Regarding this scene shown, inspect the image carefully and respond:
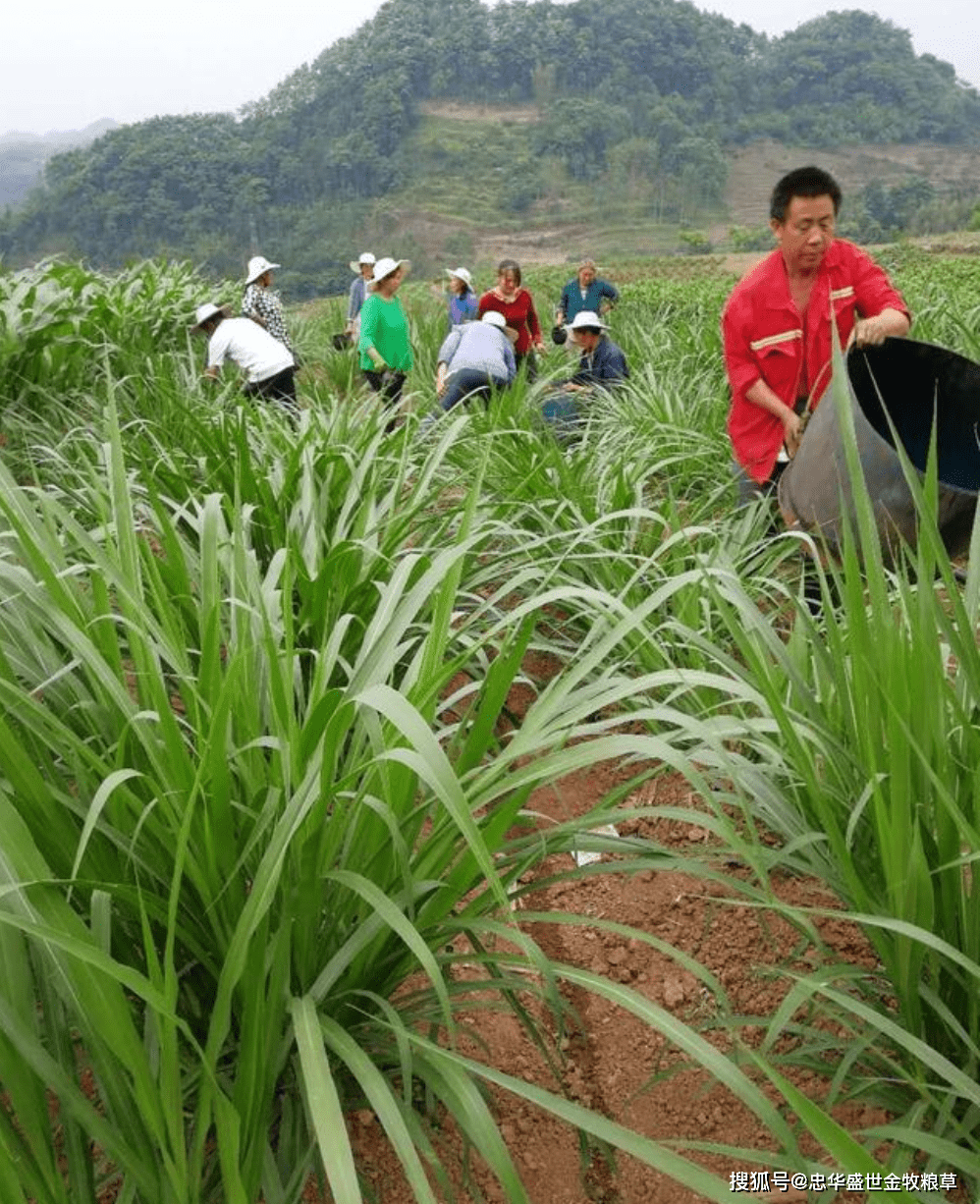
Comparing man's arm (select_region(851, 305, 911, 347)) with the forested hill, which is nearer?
man's arm (select_region(851, 305, 911, 347))

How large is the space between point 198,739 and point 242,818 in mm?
109

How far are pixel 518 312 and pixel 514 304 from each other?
5 centimetres

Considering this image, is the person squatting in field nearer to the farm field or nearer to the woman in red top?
the woman in red top

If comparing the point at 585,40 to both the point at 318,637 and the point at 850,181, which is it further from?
the point at 318,637

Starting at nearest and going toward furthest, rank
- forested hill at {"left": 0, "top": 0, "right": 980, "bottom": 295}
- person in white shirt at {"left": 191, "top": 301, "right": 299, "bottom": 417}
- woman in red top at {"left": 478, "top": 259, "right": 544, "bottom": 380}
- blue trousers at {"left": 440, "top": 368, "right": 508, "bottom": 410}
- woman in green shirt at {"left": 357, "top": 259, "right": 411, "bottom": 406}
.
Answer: blue trousers at {"left": 440, "top": 368, "right": 508, "bottom": 410} < person in white shirt at {"left": 191, "top": 301, "right": 299, "bottom": 417} < woman in green shirt at {"left": 357, "top": 259, "right": 411, "bottom": 406} < woman in red top at {"left": 478, "top": 259, "right": 544, "bottom": 380} < forested hill at {"left": 0, "top": 0, "right": 980, "bottom": 295}

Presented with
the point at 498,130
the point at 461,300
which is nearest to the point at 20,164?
the point at 498,130

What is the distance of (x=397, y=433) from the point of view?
8.20ft

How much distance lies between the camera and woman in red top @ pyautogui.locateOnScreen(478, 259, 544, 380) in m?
5.24

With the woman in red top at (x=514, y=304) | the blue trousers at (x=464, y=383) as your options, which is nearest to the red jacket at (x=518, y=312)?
the woman in red top at (x=514, y=304)

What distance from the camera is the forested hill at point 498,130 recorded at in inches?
1994

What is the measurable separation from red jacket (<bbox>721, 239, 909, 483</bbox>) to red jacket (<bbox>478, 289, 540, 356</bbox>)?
2989 millimetres

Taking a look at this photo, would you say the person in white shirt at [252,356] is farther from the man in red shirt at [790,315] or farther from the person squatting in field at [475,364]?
the man in red shirt at [790,315]

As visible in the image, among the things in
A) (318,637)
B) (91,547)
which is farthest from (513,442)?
(91,547)

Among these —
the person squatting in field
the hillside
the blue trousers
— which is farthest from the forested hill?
the hillside
